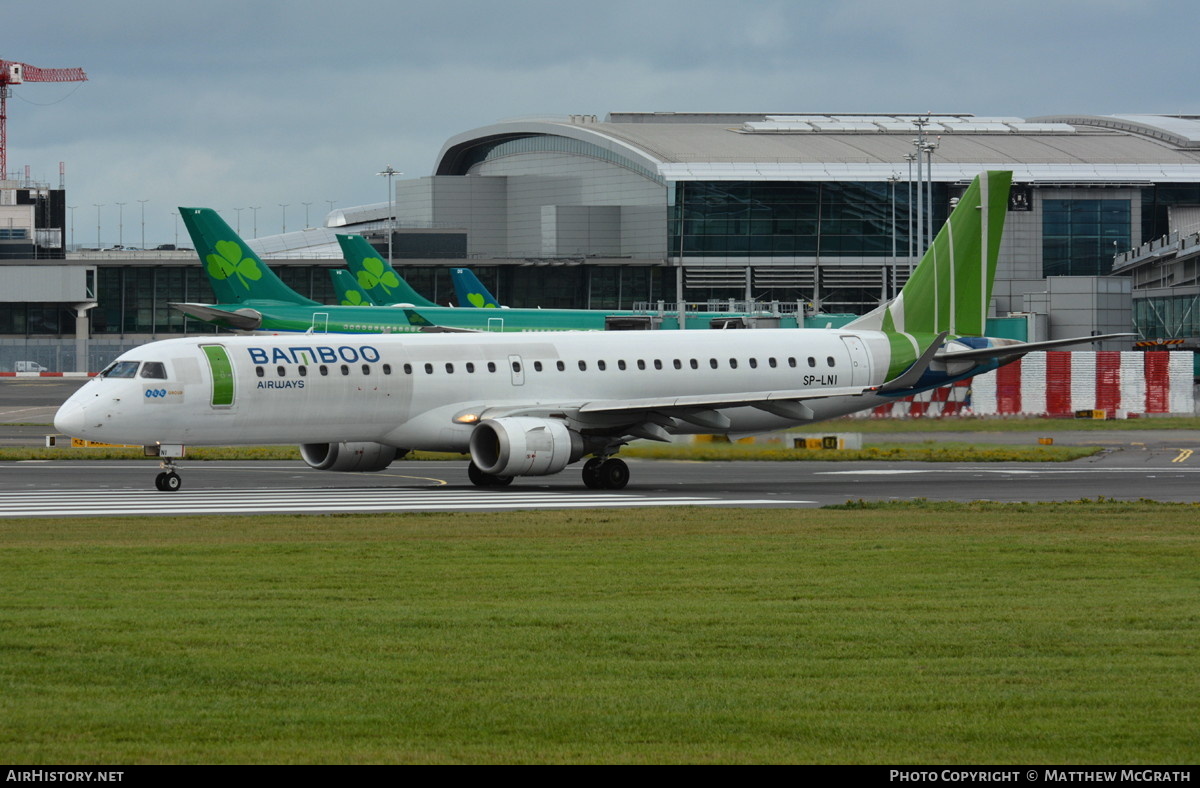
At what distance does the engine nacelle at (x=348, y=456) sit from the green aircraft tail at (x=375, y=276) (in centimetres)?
5896

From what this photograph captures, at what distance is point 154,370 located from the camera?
33469 mm

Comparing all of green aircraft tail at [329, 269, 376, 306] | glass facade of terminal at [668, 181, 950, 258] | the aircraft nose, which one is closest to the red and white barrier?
the aircraft nose

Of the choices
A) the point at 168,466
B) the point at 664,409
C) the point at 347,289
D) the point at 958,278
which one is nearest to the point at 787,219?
the point at 347,289

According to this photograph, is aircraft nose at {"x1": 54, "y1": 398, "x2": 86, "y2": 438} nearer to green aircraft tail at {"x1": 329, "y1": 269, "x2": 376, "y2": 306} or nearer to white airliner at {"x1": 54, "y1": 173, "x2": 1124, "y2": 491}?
white airliner at {"x1": 54, "y1": 173, "x2": 1124, "y2": 491}

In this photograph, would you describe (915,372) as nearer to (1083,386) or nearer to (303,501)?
(303,501)

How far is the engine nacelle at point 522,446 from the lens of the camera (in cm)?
3409

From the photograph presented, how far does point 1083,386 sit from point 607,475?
3408 centimetres

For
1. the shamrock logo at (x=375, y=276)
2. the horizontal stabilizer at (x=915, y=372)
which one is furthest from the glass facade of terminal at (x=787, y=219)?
the horizontal stabilizer at (x=915, y=372)

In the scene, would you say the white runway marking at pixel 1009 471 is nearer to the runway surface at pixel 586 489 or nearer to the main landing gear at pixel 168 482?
the runway surface at pixel 586 489

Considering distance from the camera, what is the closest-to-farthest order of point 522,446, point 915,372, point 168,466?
1. point 522,446
2. point 168,466
3. point 915,372

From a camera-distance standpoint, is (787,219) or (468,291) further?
(787,219)

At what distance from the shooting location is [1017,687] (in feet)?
40.3

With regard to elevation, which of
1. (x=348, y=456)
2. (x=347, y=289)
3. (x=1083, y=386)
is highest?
(x=347, y=289)
